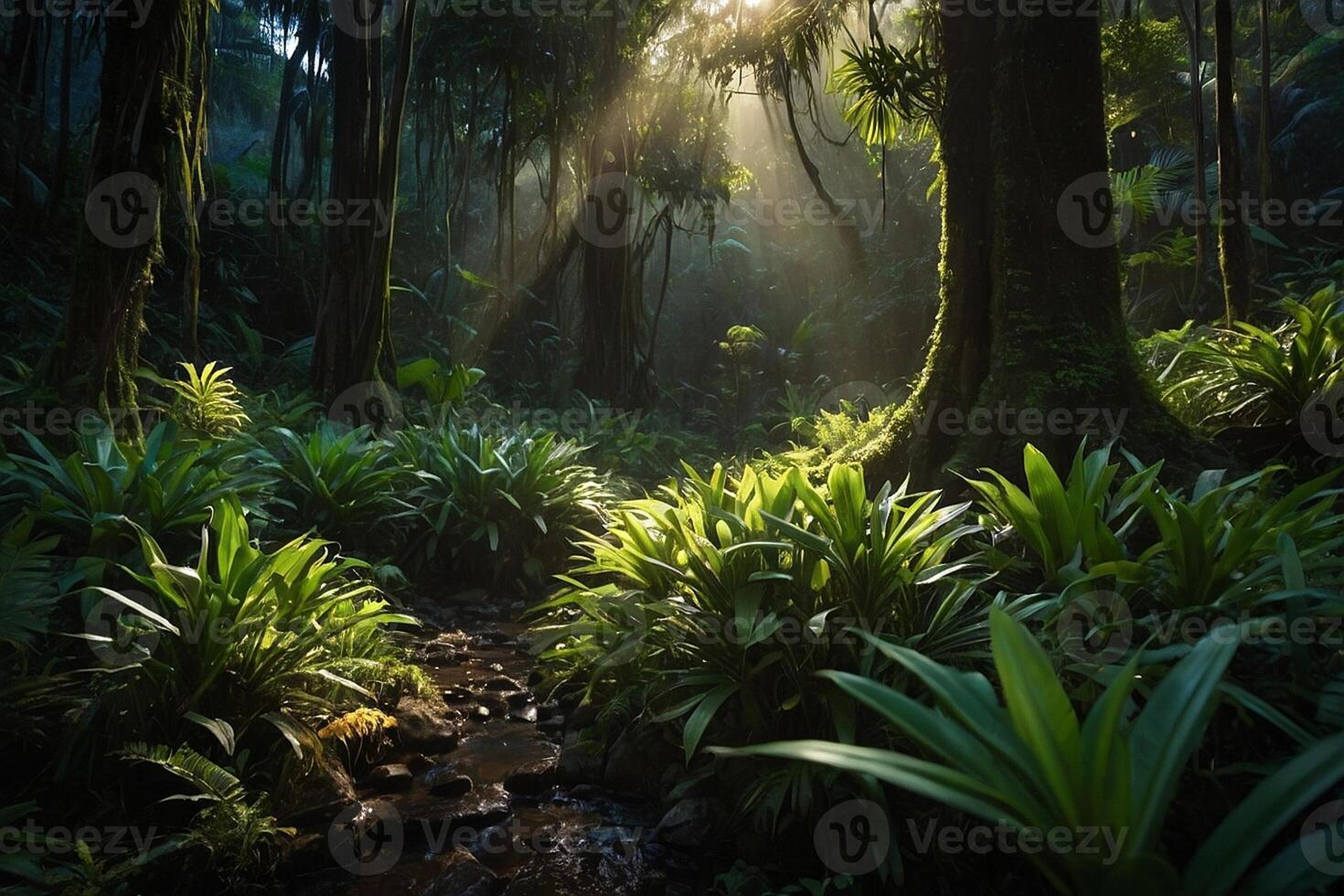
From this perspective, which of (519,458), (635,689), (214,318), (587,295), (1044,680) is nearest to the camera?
(1044,680)

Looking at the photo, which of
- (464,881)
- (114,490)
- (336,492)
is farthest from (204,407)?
(464,881)

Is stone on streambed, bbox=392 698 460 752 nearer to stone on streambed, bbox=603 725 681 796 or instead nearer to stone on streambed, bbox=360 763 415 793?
stone on streambed, bbox=360 763 415 793

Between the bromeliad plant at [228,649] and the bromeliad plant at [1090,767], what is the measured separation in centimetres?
174

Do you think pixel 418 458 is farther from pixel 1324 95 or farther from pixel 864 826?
pixel 1324 95

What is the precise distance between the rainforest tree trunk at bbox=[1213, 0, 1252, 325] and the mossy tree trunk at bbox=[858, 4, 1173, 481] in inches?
81.8

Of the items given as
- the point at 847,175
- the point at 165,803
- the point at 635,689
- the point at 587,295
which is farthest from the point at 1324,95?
the point at 165,803

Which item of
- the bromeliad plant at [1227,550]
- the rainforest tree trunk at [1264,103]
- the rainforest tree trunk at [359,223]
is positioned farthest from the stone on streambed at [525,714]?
the rainforest tree trunk at [1264,103]

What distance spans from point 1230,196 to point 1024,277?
2.64 m

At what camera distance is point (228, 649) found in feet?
7.27

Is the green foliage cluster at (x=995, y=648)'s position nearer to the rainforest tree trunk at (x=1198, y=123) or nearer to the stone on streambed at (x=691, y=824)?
the stone on streambed at (x=691, y=824)

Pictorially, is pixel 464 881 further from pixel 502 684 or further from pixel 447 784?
pixel 502 684

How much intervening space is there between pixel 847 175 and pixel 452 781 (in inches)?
730

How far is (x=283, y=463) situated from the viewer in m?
5.13


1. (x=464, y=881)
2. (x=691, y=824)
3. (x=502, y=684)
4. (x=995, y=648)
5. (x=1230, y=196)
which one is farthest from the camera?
(x=1230, y=196)
